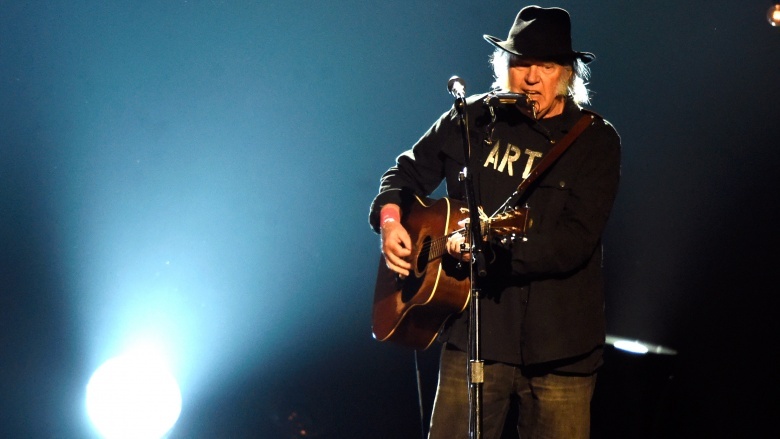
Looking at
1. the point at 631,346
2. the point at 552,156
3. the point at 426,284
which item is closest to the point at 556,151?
the point at 552,156

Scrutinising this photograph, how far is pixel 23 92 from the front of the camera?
157 inches

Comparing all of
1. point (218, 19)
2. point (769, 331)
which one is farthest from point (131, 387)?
point (769, 331)

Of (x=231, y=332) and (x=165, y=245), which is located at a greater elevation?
(x=165, y=245)

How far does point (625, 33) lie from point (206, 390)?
299 centimetres

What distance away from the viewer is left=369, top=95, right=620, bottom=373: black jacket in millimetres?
2656

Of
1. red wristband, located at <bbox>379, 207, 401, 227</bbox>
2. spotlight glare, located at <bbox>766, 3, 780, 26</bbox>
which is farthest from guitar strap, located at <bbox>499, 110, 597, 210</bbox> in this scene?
spotlight glare, located at <bbox>766, 3, 780, 26</bbox>

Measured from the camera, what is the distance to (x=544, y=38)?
2.97m

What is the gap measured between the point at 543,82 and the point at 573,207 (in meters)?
0.52

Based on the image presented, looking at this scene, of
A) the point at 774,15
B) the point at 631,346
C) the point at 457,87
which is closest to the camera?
the point at 457,87

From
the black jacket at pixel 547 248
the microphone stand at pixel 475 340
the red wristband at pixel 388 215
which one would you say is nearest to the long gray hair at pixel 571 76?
the black jacket at pixel 547 248

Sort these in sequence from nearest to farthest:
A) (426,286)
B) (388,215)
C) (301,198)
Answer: (426,286) → (388,215) → (301,198)

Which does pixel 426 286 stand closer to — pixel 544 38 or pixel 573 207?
pixel 573 207

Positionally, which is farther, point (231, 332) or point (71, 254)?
point (231, 332)

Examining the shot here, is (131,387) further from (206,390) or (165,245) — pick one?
(165,245)
